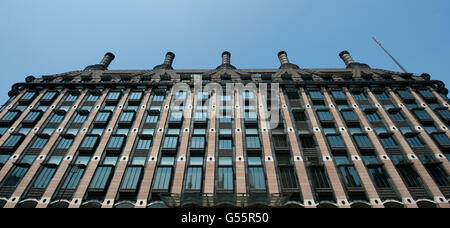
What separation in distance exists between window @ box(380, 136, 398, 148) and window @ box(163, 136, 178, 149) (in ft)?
74.2

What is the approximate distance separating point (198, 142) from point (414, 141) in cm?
2364

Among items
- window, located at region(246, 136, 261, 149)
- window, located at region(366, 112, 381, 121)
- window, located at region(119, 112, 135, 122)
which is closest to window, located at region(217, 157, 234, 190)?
window, located at region(246, 136, 261, 149)

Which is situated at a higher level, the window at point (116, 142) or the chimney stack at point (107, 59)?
the chimney stack at point (107, 59)

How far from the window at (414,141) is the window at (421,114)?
3.74 metres

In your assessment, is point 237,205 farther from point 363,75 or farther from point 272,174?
point 363,75

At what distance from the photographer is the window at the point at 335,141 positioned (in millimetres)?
24353

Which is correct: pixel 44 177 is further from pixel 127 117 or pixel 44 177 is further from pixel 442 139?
pixel 442 139

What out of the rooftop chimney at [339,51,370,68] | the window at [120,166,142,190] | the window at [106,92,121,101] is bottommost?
the window at [120,166,142,190]

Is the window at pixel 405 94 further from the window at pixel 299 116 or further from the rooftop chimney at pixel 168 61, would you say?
the rooftop chimney at pixel 168 61

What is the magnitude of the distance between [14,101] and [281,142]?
35613 mm

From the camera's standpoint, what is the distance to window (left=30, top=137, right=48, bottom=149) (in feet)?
80.8

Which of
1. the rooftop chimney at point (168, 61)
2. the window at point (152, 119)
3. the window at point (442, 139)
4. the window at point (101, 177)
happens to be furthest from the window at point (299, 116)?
the rooftop chimney at point (168, 61)

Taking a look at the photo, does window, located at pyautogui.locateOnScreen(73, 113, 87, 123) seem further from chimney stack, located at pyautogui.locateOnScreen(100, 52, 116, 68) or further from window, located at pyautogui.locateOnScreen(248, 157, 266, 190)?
window, located at pyautogui.locateOnScreen(248, 157, 266, 190)
